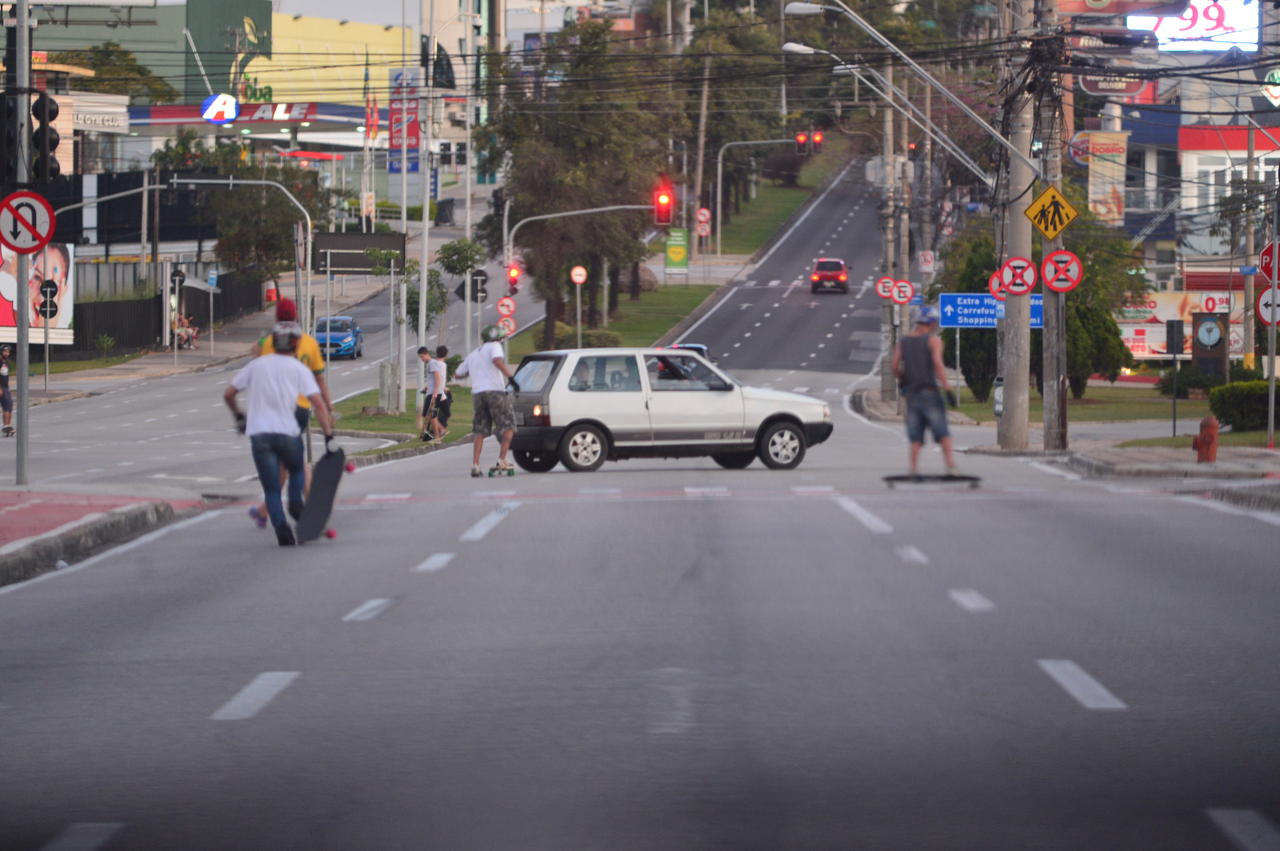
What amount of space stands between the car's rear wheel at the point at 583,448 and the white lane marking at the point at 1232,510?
27.4 ft

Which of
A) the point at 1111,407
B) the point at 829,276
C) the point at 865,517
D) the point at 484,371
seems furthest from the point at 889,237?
the point at 829,276

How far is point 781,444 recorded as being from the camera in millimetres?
25109

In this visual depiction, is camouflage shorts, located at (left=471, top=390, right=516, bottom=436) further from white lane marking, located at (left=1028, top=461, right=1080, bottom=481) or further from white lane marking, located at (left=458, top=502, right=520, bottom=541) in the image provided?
white lane marking, located at (left=1028, top=461, right=1080, bottom=481)

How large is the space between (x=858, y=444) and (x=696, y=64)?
84088mm

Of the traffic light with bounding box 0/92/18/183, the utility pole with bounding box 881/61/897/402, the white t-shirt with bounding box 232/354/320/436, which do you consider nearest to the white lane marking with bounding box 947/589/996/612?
the white t-shirt with bounding box 232/354/320/436

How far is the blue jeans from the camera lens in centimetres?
1520

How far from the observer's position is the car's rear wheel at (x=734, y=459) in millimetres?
25500

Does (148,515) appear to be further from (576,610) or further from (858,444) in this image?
(858,444)

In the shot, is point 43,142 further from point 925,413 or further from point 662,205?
point 662,205

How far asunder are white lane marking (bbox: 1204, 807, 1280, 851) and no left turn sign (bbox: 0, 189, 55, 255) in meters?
16.5

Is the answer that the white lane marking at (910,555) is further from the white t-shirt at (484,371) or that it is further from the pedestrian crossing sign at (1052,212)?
the pedestrian crossing sign at (1052,212)

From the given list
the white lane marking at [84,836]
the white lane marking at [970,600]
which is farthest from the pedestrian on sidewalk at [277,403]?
the white lane marking at [84,836]

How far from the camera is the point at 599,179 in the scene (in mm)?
80625

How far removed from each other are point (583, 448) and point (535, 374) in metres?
1.29
